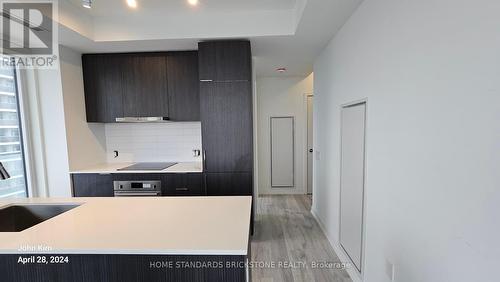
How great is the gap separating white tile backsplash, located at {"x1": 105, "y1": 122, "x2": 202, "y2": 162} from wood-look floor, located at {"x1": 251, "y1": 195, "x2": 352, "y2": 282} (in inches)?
57.9

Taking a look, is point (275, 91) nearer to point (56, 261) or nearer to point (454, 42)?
point (454, 42)

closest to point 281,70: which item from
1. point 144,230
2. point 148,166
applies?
point 148,166

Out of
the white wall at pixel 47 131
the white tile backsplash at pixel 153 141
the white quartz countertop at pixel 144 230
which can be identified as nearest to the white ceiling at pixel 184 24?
the white wall at pixel 47 131

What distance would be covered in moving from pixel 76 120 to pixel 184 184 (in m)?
1.64

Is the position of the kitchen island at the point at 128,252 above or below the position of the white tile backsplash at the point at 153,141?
below

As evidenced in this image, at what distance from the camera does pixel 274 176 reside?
16.8ft

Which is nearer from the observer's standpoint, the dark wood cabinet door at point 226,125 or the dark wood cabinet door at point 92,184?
the dark wood cabinet door at point 226,125

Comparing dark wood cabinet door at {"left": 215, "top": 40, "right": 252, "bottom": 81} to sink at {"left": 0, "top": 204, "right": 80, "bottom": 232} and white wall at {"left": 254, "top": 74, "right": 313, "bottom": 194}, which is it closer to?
sink at {"left": 0, "top": 204, "right": 80, "bottom": 232}

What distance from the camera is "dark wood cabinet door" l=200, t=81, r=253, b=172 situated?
9.37 feet

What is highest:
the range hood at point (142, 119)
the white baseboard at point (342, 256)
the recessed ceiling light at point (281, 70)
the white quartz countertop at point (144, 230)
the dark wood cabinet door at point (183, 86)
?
the recessed ceiling light at point (281, 70)

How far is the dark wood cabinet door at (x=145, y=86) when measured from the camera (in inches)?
126

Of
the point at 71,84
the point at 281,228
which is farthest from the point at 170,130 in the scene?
the point at 281,228

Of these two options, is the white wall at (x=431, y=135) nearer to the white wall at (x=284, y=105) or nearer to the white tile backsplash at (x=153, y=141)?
the white tile backsplash at (x=153, y=141)

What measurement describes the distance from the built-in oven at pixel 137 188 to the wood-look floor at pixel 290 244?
1408 mm
